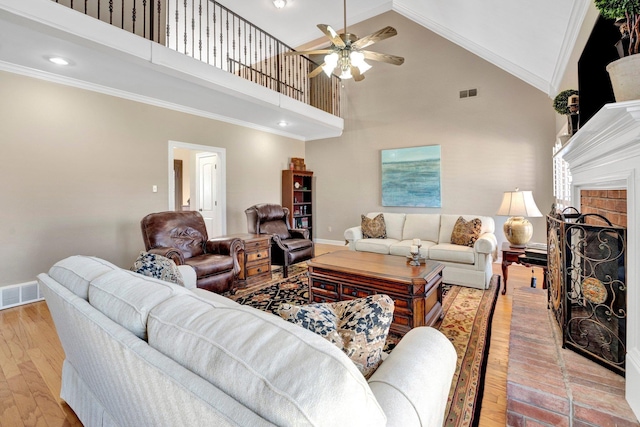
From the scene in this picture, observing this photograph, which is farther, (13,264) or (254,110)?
(254,110)

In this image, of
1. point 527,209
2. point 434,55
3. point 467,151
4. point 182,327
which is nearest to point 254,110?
point 434,55

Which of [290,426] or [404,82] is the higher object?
[404,82]

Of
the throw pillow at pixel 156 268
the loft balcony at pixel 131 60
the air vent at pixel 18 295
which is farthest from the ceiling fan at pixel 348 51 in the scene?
the air vent at pixel 18 295

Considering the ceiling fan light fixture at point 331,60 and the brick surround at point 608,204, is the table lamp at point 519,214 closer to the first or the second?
the brick surround at point 608,204

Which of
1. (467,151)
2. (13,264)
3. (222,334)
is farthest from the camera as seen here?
(467,151)

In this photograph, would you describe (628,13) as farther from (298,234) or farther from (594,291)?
(298,234)

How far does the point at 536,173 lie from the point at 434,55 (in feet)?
8.73

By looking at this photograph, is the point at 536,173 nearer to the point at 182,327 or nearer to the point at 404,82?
the point at 404,82

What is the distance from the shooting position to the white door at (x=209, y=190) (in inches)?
213

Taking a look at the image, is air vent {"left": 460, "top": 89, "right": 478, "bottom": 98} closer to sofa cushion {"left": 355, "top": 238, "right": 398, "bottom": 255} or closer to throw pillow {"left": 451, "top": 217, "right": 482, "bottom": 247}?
throw pillow {"left": 451, "top": 217, "right": 482, "bottom": 247}

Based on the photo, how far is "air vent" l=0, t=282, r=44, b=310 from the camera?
3064 millimetres

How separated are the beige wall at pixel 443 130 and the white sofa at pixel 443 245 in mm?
1028

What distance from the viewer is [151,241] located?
10.5 feet

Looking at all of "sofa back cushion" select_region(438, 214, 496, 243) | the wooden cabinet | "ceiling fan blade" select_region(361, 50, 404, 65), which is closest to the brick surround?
"sofa back cushion" select_region(438, 214, 496, 243)
